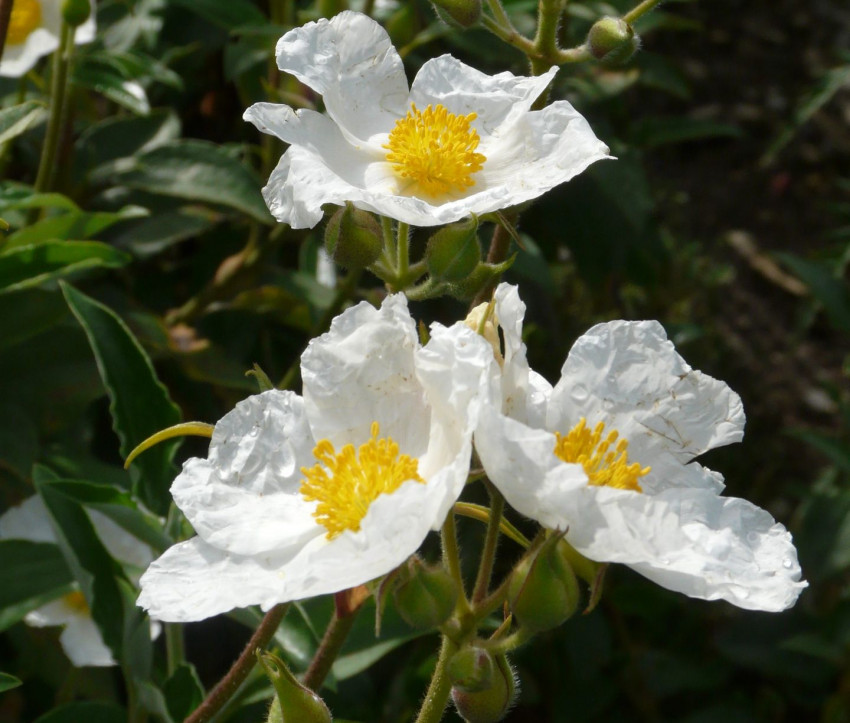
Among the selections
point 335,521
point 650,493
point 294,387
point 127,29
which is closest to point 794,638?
point 294,387

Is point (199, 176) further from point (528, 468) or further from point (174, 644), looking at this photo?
point (528, 468)

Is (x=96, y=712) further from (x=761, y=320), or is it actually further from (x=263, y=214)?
(x=761, y=320)

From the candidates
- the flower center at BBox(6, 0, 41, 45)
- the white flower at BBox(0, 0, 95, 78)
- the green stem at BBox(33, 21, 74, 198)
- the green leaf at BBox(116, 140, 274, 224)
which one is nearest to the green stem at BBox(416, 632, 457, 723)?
the green leaf at BBox(116, 140, 274, 224)

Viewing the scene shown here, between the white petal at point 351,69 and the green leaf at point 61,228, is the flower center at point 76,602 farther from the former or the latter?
the white petal at point 351,69

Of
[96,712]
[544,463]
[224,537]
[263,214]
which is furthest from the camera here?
[263,214]

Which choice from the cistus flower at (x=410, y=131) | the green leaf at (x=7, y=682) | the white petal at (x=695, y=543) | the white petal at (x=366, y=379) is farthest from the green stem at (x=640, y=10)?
the green leaf at (x=7, y=682)

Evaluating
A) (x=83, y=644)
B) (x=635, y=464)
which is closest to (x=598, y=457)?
(x=635, y=464)
